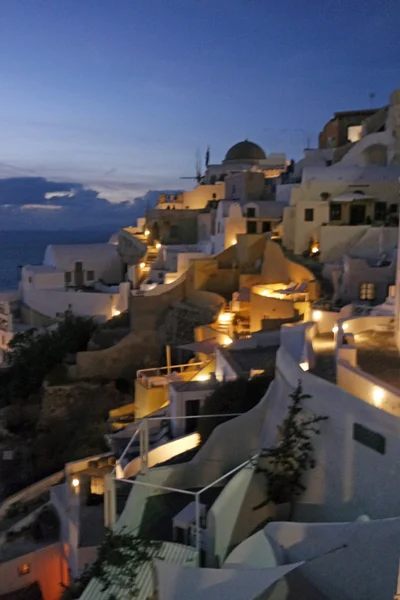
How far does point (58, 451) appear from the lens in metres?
21.2

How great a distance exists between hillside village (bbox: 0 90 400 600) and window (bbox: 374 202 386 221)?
0.21 ft

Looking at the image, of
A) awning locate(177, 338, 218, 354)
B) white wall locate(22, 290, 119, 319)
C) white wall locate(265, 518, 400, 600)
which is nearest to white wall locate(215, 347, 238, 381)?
awning locate(177, 338, 218, 354)

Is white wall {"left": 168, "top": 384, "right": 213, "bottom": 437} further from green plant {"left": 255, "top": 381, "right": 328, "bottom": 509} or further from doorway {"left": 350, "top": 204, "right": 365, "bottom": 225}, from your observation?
doorway {"left": 350, "top": 204, "right": 365, "bottom": 225}

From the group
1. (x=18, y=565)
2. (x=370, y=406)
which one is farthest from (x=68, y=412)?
(x=370, y=406)

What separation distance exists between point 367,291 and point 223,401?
908cm

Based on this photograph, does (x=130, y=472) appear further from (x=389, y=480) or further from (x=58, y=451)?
(x=58, y=451)

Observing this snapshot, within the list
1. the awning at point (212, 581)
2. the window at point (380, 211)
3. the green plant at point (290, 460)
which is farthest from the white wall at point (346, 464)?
the window at point (380, 211)

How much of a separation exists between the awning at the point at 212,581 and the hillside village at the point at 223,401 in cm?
2

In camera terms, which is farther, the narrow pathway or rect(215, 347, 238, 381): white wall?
rect(215, 347, 238, 381): white wall

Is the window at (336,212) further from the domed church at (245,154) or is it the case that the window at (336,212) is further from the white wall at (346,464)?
the domed church at (245,154)

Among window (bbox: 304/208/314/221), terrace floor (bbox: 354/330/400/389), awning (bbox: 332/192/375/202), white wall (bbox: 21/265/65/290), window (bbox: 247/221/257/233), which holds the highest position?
awning (bbox: 332/192/375/202)

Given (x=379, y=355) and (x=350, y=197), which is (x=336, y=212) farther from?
(x=379, y=355)

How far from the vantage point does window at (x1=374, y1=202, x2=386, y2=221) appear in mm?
26000

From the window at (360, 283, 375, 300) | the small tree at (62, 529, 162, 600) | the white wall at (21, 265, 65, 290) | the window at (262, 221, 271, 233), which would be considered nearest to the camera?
the small tree at (62, 529, 162, 600)
